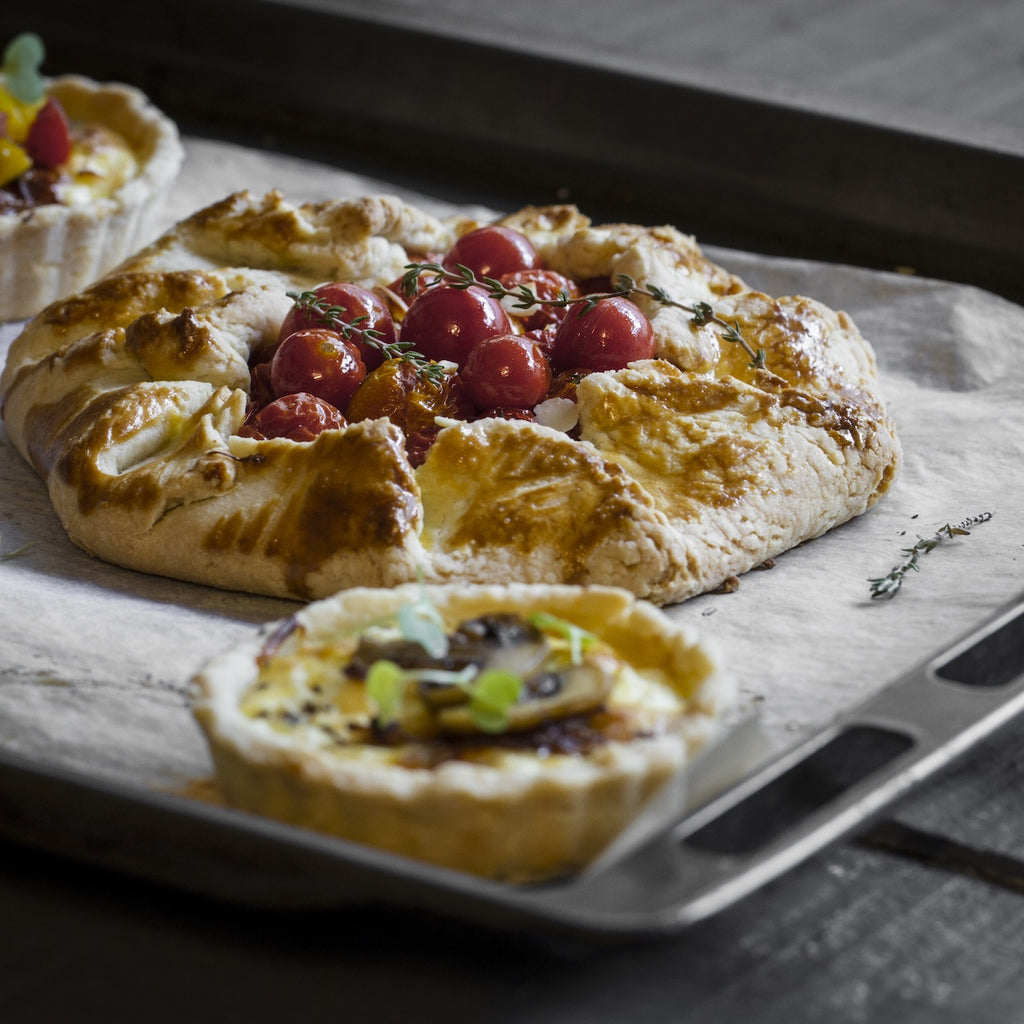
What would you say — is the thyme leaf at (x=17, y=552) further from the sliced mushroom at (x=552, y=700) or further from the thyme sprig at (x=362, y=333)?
the sliced mushroom at (x=552, y=700)

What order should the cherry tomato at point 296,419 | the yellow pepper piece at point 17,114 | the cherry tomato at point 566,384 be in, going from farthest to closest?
the yellow pepper piece at point 17,114, the cherry tomato at point 566,384, the cherry tomato at point 296,419

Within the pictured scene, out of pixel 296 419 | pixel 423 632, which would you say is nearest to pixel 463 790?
pixel 423 632

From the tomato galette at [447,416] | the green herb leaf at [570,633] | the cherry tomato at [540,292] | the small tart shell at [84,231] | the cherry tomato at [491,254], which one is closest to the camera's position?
the green herb leaf at [570,633]

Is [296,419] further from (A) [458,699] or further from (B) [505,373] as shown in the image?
(A) [458,699]

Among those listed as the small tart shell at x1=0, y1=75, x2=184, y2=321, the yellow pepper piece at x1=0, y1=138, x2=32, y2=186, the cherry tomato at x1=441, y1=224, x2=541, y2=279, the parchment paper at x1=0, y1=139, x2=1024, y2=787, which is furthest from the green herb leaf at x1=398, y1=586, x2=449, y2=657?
the yellow pepper piece at x1=0, y1=138, x2=32, y2=186

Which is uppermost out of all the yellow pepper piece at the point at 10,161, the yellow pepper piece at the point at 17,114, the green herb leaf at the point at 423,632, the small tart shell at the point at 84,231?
the green herb leaf at the point at 423,632

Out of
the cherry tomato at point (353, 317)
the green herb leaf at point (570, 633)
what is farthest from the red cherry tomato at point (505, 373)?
the green herb leaf at point (570, 633)
